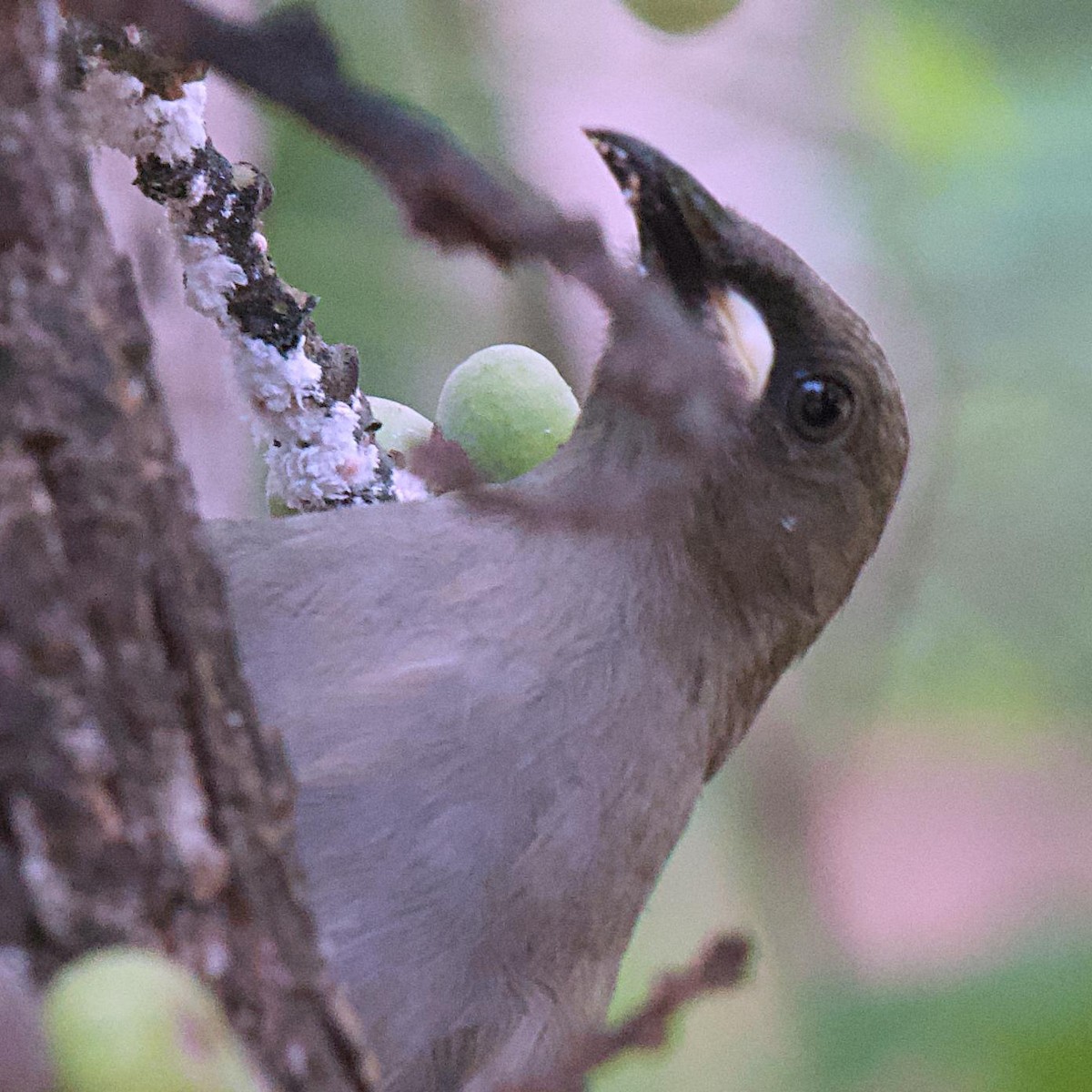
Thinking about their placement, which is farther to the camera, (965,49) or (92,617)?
(965,49)

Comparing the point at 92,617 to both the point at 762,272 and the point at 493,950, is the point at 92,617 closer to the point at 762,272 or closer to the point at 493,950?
the point at 493,950

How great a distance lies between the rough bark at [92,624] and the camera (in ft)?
3.22

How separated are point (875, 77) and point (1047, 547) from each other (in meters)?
1.36

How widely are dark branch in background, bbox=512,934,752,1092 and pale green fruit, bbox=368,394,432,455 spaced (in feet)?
5.47

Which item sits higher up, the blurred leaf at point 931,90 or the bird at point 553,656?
the blurred leaf at point 931,90

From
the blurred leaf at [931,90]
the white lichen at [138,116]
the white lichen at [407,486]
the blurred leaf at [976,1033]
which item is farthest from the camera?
the blurred leaf at [931,90]

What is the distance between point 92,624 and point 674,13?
0.81 m

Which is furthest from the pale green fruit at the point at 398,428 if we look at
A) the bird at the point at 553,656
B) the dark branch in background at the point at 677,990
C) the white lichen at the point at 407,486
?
the dark branch in background at the point at 677,990

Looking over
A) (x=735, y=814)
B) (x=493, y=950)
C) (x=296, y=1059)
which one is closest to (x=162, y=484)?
(x=296, y=1059)

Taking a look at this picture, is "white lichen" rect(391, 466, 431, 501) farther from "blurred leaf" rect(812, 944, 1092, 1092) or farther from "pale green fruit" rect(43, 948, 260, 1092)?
"pale green fruit" rect(43, 948, 260, 1092)

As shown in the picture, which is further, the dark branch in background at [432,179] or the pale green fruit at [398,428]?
the pale green fruit at [398,428]

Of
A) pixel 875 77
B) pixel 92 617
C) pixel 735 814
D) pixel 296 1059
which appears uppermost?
pixel 875 77

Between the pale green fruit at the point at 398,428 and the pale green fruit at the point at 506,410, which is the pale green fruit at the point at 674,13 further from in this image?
the pale green fruit at the point at 398,428

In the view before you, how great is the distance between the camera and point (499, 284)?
12.4 feet
